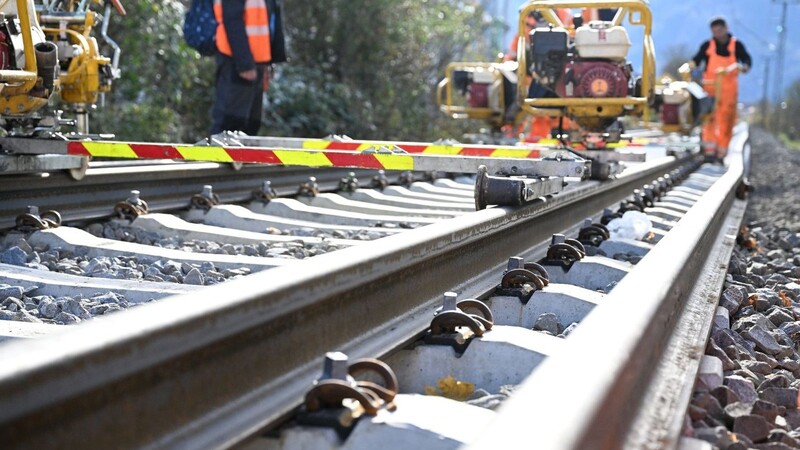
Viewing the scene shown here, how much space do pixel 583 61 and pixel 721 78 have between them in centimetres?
714

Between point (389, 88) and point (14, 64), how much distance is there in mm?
11868

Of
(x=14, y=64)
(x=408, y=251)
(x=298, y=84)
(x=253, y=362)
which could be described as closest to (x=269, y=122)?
(x=298, y=84)

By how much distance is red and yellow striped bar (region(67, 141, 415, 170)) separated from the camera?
18.2 ft

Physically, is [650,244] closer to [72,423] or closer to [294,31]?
[72,423]

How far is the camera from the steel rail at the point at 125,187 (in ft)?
18.1

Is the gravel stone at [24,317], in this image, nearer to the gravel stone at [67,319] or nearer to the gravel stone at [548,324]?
the gravel stone at [67,319]

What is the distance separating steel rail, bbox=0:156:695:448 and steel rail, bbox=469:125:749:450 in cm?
66

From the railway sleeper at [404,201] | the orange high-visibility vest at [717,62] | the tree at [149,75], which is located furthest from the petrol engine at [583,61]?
the orange high-visibility vest at [717,62]

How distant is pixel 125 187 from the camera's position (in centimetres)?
622

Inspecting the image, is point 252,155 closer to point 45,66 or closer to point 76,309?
point 45,66

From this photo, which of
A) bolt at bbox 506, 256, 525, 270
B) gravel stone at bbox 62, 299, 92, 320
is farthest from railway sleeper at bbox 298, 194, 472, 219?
gravel stone at bbox 62, 299, 92, 320

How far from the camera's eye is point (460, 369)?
2.89 meters

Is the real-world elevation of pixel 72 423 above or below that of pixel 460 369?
above

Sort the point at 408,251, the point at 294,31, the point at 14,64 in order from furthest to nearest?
the point at 294,31
the point at 14,64
the point at 408,251
